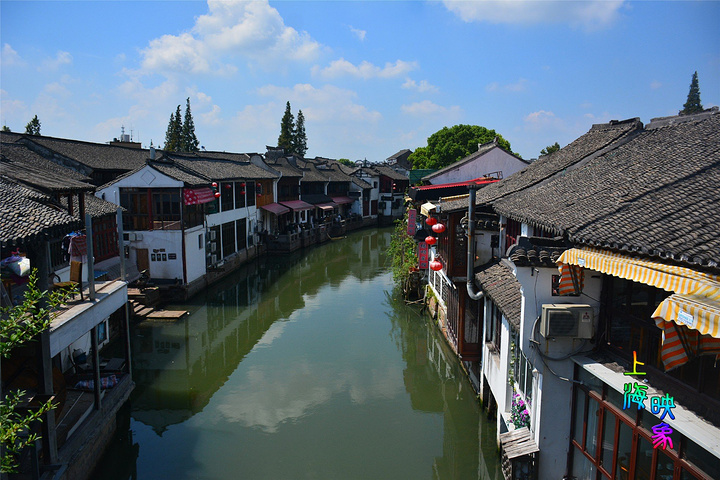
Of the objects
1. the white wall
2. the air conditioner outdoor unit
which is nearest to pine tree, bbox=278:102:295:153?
the white wall

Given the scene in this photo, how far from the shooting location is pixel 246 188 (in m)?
29.7

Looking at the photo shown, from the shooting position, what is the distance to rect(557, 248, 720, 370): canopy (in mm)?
4066

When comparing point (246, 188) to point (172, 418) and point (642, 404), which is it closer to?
point (172, 418)

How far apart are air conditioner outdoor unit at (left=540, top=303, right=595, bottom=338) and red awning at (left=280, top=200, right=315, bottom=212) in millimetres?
30073

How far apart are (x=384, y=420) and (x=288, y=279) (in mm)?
15193

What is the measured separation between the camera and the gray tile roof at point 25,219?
6.20 m

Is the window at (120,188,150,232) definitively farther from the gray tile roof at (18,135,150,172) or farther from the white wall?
the white wall

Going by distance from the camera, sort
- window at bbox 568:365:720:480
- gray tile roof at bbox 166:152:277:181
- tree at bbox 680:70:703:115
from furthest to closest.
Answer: tree at bbox 680:70:703:115 < gray tile roof at bbox 166:152:277:181 < window at bbox 568:365:720:480

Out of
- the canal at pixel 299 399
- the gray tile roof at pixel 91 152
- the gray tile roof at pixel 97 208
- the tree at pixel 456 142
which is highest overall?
the tree at pixel 456 142

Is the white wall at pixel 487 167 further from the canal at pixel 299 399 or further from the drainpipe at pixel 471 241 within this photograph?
the drainpipe at pixel 471 241

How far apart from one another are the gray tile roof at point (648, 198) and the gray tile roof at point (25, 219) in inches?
264

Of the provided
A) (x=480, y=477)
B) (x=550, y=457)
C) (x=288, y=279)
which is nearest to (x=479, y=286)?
(x=480, y=477)

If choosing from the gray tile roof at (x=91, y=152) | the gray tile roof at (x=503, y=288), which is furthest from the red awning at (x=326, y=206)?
the gray tile roof at (x=503, y=288)

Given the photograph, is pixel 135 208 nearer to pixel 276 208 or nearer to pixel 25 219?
pixel 276 208
